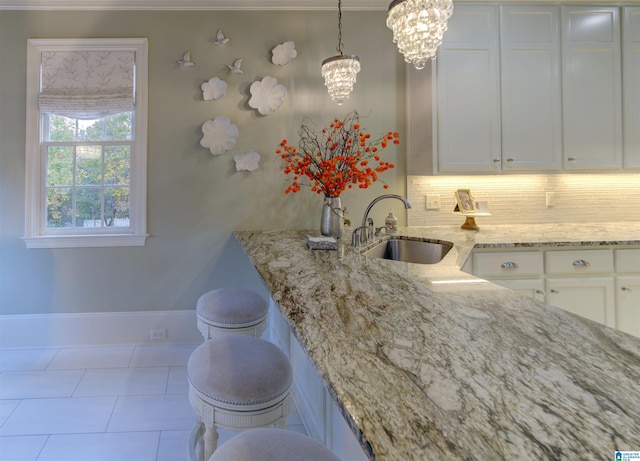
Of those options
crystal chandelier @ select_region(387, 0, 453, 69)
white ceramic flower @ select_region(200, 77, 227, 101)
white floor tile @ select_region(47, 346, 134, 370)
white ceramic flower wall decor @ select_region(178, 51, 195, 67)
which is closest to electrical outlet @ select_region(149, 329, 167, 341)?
white floor tile @ select_region(47, 346, 134, 370)

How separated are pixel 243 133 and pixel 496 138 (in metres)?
2.00

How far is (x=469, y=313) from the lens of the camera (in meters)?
0.89

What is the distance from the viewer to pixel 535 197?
2.95 m

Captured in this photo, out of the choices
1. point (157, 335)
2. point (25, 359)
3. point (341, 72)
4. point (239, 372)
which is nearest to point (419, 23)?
point (341, 72)

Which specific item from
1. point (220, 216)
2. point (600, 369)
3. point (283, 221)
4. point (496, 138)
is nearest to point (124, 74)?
point (220, 216)

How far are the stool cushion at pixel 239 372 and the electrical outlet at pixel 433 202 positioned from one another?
2098mm

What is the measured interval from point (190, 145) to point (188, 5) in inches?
43.3

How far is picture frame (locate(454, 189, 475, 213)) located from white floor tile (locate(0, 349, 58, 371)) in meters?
3.29

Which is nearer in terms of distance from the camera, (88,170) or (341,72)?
(341,72)

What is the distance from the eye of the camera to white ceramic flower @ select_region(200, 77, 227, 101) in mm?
2746

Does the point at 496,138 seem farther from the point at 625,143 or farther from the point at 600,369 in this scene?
the point at 600,369

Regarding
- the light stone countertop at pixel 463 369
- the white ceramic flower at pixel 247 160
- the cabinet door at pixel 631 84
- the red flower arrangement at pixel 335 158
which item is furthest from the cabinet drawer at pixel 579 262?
the white ceramic flower at pixel 247 160

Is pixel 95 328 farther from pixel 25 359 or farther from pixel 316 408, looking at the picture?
pixel 316 408

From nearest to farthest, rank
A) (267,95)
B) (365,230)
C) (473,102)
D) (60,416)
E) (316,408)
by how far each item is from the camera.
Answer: (316,408) → (60,416) → (365,230) → (473,102) → (267,95)
